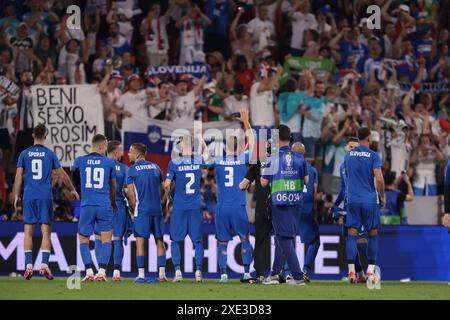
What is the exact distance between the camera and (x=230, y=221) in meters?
17.7

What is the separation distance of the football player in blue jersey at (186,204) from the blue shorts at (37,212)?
1.92m

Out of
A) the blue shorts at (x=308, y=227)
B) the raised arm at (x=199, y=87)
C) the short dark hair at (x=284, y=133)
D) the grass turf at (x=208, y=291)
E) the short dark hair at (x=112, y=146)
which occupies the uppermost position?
the raised arm at (x=199, y=87)

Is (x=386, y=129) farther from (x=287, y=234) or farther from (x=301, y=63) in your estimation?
(x=287, y=234)

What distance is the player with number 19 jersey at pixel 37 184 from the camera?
17.2m

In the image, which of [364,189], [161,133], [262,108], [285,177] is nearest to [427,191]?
[262,108]

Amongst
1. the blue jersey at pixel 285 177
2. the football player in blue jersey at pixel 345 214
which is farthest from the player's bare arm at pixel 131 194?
the football player in blue jersey at pixel 345 214

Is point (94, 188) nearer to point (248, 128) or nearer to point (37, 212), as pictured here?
point (37, 212)

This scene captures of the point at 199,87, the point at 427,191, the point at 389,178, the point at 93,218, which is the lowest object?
the point at 93,218

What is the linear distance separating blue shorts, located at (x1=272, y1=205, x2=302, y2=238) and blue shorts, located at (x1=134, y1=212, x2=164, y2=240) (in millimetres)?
2296

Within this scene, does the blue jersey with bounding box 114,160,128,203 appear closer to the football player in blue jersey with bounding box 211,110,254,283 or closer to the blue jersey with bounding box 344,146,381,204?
the football player in blue jersey with bounding box 211,110,254,283

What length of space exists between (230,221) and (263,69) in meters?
6.31

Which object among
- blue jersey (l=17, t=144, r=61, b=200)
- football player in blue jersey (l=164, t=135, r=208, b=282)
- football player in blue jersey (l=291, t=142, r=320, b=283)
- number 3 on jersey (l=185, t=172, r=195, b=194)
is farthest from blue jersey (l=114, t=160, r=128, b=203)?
football player in blue jersey (l=291, t=142, r=320, b=283)

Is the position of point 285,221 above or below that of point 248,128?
below

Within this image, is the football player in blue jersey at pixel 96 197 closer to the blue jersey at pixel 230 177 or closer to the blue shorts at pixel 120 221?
the blue shorts at pixel 120 221
